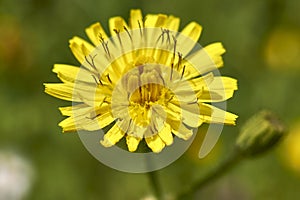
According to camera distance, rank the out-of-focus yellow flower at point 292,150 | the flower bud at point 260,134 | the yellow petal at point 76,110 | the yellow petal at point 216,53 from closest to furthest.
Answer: the yellow petal at point 76,110
the yellow petal at point 216,53
the flower bud at point 260,134
the out-of-focus yellow flower at point 292,150

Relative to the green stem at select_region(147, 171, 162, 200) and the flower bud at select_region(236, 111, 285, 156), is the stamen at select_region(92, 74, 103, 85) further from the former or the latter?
the flower bud at select_region(236, 111, 285, 156)

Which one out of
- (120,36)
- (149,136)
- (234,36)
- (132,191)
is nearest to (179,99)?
(149,136)

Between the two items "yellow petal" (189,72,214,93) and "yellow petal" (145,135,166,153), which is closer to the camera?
"yellow petal" (145,135,166,153)

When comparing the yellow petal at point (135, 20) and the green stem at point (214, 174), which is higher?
the yellow petal at point (135, 20)

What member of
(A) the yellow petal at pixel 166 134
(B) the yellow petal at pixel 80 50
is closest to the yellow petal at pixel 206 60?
(A) the yellow petal at pixel 166 134

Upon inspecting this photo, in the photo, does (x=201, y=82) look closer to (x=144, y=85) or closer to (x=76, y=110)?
(x=144, y=85)

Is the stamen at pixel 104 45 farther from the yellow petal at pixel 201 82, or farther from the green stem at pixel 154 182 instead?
the green stem at pixel 154 182

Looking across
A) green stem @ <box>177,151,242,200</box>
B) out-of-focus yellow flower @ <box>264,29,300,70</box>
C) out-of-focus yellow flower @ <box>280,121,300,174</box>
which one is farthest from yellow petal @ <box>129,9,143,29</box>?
→ out-of-focus yellow flower @ <box>264,29,300,70</box>
